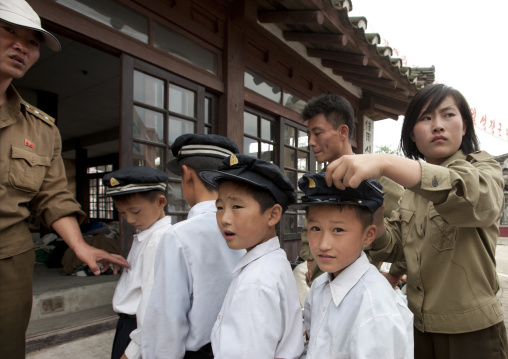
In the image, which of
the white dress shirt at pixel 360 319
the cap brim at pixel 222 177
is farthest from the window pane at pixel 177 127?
the white dress shirt at pixel 360 319

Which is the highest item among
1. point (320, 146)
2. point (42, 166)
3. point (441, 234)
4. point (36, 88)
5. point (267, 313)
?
point (36, 88)

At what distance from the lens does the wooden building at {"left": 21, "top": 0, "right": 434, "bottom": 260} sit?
3.05m

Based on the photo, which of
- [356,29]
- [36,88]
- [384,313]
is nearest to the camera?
[384,313]

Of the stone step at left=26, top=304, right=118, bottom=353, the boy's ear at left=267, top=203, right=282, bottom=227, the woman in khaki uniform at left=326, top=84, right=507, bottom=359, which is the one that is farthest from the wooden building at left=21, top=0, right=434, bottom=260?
the woman in khaki uniform at left=326, top=84, right=507, bottom=359

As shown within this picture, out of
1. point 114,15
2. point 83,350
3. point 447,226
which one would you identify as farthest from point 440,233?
point 114,15

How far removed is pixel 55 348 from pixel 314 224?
8.34 ft

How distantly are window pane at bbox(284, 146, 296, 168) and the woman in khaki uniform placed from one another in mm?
3734

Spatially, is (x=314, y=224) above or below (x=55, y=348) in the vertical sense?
above

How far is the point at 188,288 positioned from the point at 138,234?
71 centimetres

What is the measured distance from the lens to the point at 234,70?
4039mm

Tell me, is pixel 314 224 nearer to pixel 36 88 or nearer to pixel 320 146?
pixel 320 146

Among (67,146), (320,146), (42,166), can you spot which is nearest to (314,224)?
(320,146)

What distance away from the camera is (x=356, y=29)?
3.96 m

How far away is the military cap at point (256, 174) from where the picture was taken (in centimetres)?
122
